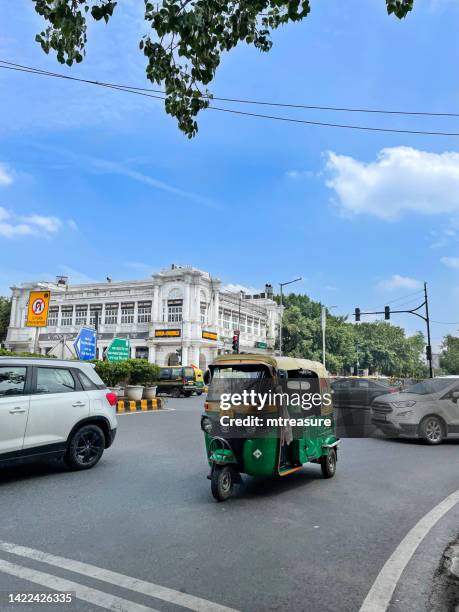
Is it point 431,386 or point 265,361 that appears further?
point 431,386

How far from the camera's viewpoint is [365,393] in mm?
23281

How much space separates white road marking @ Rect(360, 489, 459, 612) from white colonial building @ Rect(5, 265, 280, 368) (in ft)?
163

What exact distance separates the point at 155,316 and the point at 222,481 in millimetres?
53052

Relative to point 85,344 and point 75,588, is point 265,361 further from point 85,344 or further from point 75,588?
point 85,344

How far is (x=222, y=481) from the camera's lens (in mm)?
5746

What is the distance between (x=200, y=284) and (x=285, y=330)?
19.8 metres

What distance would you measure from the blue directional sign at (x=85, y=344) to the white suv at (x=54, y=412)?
10.7 metres

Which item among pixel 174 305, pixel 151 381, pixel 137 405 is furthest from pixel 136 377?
pixel 174 305

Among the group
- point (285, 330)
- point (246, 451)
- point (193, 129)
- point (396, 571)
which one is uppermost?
point (285, 330)

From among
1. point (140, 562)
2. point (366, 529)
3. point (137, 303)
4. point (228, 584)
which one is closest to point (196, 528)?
point (140, 562)

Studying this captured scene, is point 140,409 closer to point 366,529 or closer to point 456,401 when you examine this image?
point 456,401

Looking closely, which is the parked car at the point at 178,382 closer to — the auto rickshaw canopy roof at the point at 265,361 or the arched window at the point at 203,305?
the auto rickshaw canopy roof at the point at 265,361

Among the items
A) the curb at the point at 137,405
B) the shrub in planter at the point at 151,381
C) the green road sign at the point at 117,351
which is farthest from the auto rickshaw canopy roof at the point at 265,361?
the shrub in planter at the point at 151,381

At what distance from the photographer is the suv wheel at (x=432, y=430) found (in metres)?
10.9
